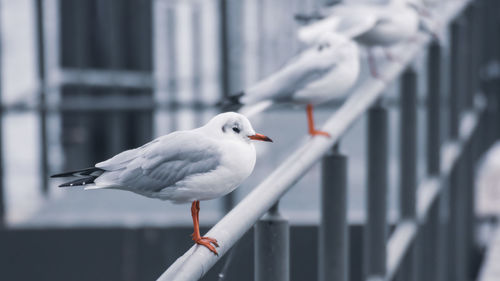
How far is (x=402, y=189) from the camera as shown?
7.68ft

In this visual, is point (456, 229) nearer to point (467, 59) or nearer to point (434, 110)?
point (434, 110)

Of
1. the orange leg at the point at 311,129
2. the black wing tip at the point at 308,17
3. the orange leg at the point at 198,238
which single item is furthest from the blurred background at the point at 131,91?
the orange leg at the point at 198,238

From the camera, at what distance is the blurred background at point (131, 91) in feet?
18.0

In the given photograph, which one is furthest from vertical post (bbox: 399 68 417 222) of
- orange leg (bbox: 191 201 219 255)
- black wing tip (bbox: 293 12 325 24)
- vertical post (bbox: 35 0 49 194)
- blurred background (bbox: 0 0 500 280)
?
vertical post (bbox: 35 0 49 194)

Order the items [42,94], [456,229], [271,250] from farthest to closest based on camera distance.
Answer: [42,94], [456,229], [271,250]

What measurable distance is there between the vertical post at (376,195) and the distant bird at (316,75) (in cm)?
41

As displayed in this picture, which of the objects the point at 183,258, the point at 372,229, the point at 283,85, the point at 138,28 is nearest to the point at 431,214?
the point at 372,229

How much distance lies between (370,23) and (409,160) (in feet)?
2.65

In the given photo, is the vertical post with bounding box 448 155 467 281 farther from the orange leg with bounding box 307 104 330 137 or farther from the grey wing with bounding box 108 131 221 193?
the grey wing with bounding box 108 131 221 193

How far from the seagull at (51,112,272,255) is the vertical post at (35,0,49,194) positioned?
476 cm

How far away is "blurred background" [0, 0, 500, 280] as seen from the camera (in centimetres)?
548

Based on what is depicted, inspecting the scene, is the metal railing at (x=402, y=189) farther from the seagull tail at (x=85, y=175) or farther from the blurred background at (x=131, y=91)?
the blurred background at (x=131, y=91)

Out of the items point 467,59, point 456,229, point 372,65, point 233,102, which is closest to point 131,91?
point 467,59

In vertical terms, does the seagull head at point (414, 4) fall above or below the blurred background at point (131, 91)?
above
